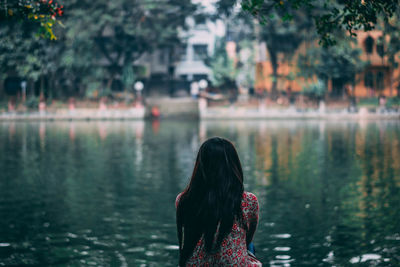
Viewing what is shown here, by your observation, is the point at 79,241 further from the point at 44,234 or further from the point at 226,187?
the point at 226,187

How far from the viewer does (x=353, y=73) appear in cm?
5906

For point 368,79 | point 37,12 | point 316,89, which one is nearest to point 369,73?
point 368,79

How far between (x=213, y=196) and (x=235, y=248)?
0.39 m

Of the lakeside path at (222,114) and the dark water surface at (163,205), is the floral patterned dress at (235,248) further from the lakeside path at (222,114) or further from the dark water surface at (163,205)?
the lakeside path at (222,114)

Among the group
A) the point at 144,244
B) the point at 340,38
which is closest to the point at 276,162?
the point at 144,244

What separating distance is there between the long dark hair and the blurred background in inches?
152

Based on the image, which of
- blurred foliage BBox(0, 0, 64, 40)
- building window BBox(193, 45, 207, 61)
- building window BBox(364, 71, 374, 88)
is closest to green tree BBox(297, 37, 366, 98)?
building window BBox(364, 71, 374, 88)

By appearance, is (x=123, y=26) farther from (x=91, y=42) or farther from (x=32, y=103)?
(x=32, y=103)

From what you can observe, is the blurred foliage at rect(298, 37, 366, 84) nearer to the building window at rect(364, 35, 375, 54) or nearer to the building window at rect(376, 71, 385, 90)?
the building window at rect(364, 35, 375, 54)

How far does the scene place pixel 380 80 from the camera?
64125mm

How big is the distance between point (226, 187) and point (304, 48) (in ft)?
195

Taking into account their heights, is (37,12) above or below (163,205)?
above

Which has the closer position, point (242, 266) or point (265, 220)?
point (242, 266)

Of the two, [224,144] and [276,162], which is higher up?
[224,144]
